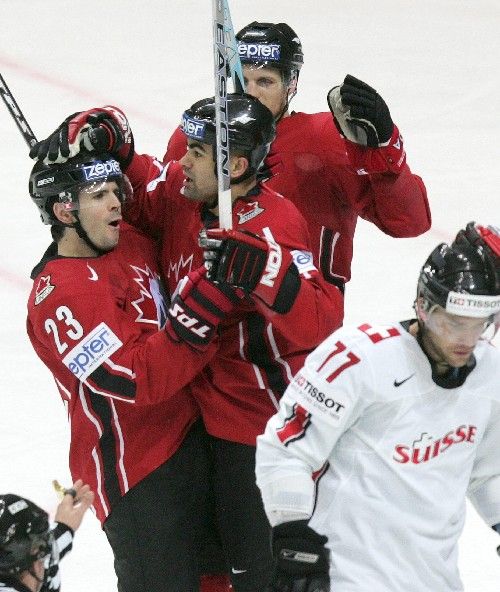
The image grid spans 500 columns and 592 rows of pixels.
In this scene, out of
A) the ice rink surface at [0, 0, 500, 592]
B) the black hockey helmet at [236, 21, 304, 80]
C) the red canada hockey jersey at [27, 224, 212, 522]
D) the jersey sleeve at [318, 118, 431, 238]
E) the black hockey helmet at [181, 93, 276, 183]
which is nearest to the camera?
the red canada hockey jersey at [27, 224, 212, 522]

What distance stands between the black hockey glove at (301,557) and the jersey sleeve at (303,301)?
0.60 meters

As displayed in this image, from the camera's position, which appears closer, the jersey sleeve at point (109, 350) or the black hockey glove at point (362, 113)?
the jersey sleeve at point (109, 350)


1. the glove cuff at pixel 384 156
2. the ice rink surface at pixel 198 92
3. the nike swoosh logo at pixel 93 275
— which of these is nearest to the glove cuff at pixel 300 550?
the nike swoosh logo at pixel 93 275

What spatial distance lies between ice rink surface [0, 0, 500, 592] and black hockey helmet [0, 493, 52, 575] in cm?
144

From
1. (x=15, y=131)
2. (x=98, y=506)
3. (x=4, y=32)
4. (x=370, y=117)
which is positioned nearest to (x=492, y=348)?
(x=370, y=117)

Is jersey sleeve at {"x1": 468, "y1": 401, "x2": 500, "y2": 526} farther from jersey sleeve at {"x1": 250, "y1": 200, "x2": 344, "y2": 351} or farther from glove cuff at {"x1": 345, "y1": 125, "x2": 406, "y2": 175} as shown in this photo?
glove cuff at {"x1": 345, "y1": 125, "x2": 406, "y2": 175}

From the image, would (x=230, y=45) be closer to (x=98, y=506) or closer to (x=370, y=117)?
(x=370, y=117)

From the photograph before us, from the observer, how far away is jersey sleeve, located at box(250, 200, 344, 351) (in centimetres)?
337

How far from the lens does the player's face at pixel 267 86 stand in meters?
4.05

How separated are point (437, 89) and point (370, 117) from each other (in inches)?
160

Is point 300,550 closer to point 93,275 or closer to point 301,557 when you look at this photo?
point 301,557

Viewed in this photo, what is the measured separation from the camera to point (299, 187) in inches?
157

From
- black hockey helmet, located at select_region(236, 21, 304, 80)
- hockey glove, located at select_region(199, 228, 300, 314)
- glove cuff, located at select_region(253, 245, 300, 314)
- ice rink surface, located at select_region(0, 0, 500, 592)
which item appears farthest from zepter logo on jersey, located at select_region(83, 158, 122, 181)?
ice rink surface, located at select_region(0, 0, 500, 592)

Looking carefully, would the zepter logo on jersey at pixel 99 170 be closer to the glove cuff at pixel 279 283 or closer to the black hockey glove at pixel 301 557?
the glove cuff at pixel 279 283
